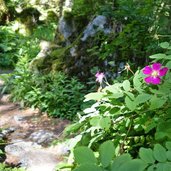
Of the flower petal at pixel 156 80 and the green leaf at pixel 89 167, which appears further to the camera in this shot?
the flower petal at pixel 156 80

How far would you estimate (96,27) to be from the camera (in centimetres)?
630

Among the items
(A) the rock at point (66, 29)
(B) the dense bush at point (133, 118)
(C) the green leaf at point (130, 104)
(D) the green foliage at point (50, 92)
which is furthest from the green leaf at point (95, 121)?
(A) the rock at point (66, 29)

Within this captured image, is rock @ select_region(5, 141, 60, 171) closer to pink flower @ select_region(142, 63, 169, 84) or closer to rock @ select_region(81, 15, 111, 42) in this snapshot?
rock @ select_region(81, 15, 111, 42)

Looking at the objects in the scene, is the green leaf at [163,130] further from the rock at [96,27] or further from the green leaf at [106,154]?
the rock at [96,27]

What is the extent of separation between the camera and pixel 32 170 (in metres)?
4.00

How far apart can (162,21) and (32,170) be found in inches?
92.6

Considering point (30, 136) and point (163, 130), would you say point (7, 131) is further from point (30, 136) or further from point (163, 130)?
point (163, 130)

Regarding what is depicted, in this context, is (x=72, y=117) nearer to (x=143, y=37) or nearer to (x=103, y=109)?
(x=143, y=37)

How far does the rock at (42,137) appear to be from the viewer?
16.2ft

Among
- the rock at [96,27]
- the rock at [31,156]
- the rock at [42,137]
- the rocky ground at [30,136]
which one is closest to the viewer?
the rock at [31,156]

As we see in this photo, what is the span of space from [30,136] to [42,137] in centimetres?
26

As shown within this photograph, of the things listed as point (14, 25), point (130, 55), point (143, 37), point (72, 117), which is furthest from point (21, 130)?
point (14, 25)

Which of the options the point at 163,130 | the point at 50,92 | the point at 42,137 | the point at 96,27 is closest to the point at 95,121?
the point at 163,130

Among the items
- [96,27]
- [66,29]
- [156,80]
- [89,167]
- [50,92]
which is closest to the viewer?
[89,167]
